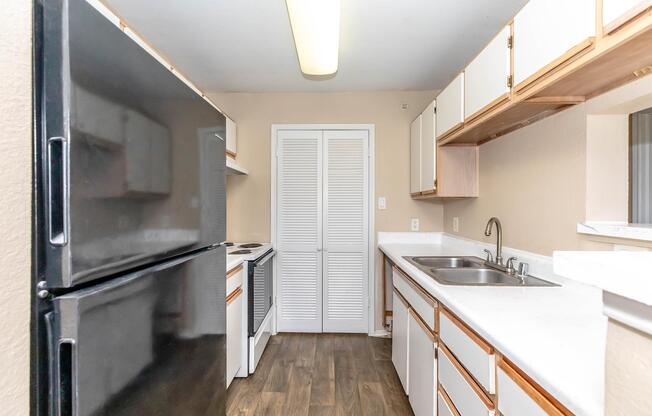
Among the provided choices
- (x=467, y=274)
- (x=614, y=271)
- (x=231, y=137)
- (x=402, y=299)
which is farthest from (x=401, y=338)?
(x=231, y=137)

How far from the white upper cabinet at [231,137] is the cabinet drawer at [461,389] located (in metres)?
2.31

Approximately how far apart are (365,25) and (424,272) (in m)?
1.55

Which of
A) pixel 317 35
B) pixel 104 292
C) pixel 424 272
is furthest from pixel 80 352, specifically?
pixel 317 35

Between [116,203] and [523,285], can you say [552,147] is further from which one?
[116,203]

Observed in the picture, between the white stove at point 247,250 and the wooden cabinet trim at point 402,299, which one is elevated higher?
the white stove at point 247,250

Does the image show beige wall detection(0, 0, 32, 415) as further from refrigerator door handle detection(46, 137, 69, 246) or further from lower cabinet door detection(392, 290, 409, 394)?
lower cabinet door detection(392, 290, 409, 394)

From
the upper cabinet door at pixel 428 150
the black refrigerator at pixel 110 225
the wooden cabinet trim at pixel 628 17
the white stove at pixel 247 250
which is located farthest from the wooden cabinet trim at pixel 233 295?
the wooden cabinet trim at pixel 628 17

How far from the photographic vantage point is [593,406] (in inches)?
22.8

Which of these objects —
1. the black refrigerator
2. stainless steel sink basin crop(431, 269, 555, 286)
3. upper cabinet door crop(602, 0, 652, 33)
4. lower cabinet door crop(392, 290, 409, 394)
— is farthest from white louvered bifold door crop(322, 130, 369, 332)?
upper cabinet door crop(602, 0, 652, 33)

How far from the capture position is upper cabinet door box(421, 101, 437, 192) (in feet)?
7.70

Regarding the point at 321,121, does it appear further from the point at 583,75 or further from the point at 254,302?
the point at 583,75

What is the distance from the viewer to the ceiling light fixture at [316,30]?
1.51 metres

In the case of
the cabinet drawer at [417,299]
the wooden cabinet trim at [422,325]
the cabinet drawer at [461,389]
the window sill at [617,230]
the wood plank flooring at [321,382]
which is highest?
the window sill at [617,230]

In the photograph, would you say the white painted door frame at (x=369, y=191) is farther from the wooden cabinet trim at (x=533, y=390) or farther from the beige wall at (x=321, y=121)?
the wooden cabinet trim at (x=533, y=390)
